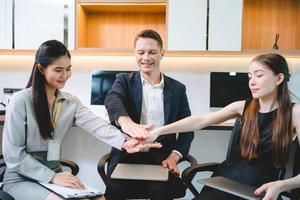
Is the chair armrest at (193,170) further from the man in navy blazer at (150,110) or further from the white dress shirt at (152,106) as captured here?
the white dress shirt at (152,106)

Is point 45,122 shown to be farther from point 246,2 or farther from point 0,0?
point 246,2

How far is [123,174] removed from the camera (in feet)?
5.63

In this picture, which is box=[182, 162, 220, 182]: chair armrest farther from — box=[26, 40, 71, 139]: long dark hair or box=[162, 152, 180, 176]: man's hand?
box=[26, 40, 71, 139]: long dark hair

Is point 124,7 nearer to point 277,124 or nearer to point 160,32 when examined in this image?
point 160,32

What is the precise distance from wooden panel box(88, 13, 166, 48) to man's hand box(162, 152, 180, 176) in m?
1.73

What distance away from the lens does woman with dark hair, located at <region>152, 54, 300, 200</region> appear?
1.68m

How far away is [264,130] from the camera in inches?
69.4

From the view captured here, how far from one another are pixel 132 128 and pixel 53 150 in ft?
1.37

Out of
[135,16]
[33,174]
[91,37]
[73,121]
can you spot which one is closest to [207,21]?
[135,16]

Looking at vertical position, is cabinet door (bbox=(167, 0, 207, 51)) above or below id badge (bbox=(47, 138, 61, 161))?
above

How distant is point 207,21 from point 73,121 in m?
1.61

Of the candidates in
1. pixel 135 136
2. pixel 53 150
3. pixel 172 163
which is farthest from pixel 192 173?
pixel 53 150

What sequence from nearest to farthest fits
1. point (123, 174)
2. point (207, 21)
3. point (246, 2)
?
point (123, 174), point (207, 21), point (246, 2)

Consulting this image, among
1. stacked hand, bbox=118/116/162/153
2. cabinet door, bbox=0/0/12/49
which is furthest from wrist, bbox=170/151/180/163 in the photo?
cabinet door, bbox=0/0/12/49
